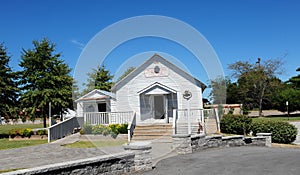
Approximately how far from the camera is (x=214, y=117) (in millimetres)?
18812

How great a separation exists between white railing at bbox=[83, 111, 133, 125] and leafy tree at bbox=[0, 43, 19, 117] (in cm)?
754

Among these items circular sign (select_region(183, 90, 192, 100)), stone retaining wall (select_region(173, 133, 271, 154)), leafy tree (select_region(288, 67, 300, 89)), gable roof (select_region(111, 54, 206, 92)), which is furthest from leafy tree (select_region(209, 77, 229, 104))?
leafy tree (select_region(288, 67, 300, 89))

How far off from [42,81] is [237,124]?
1628 centimetres

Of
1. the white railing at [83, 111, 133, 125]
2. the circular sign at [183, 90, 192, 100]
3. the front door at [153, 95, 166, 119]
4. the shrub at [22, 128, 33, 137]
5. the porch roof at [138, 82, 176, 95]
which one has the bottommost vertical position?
the shrub at [22, 128, 33, 137]

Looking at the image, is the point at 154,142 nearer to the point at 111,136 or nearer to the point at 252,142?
the point at 111,136

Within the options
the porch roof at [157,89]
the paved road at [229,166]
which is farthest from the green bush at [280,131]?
the paved road at [229,166]

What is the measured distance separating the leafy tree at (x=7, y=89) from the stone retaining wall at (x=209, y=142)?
16432mm

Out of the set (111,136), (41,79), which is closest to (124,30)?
(111,136)

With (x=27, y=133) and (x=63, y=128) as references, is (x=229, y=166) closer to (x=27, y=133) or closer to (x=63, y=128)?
(x=63, y=128)

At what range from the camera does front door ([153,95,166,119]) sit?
792 inches

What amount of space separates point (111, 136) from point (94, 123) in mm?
2768

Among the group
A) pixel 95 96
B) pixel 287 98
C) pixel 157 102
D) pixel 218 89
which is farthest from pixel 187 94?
pixel 287 98

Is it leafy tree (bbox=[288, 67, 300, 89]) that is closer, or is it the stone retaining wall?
the stone retaining wall

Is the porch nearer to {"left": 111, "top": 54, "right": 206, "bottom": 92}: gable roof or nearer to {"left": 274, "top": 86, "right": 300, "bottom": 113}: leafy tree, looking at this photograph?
{"left": 111, "top": 54, "right": 206, "bottom": 92}: gable roof
